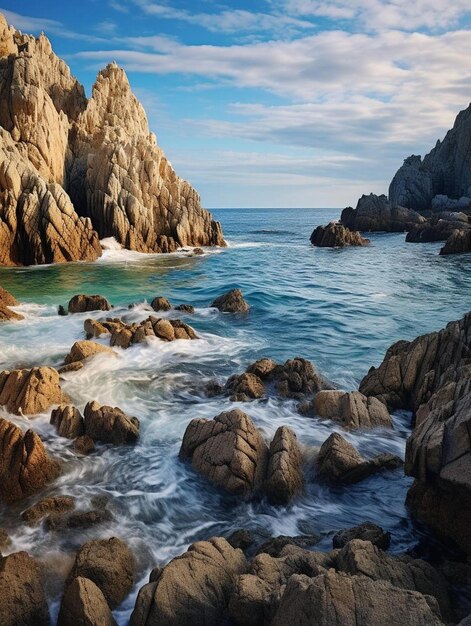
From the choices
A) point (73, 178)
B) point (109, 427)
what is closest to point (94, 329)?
point (109, 427)

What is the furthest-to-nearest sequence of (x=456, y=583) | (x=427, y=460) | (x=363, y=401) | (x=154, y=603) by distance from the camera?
(x=363, y=401)
(x=427, y=460)
(x=456, y=583)
(x=154, y=603)

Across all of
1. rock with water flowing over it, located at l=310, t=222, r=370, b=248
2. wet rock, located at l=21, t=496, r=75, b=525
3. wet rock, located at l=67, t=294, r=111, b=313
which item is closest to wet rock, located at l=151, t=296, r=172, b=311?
wet rock, located at l=67, t=294, r=111, b=313

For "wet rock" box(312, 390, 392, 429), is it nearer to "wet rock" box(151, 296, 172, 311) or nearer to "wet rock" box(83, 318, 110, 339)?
"wet rock" box(83, 318, 110, 339)

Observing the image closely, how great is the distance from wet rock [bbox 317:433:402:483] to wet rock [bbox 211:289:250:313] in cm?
1515

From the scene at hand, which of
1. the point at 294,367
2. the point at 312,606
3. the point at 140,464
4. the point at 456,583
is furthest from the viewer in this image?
the point at 294,367

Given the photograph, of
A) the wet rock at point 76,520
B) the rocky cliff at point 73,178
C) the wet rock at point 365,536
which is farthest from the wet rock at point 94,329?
the rocky cliff at point 73,178

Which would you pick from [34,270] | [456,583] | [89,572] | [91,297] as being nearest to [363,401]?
Answer: [456,583]

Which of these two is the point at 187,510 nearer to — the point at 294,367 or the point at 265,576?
the point at 265,576

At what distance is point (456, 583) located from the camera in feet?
20.0

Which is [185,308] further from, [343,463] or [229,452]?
[343,463]

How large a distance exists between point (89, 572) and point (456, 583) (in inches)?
186

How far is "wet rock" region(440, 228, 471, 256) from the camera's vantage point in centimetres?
5378

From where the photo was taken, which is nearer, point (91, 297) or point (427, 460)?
point (427, 460)

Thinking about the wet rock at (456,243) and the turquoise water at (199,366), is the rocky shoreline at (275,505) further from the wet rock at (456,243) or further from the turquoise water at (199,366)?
the wet rock at (456,243)
